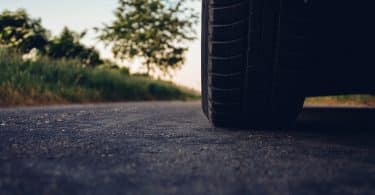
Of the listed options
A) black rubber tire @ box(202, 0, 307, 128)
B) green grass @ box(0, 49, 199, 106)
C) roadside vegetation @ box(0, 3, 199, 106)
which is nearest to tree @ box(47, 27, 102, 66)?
roadside vegetation @ box(0, 3, 199, 106)

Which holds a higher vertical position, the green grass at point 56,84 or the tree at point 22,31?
the tree at point 22,31

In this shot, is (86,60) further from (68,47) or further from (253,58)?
(253,58)

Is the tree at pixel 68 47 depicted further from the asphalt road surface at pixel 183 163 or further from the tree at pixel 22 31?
the asphalt road surface at pixel 183 163

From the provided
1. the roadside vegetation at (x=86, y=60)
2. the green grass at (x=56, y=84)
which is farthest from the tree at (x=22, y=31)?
the green grass at (x=56, y=84)

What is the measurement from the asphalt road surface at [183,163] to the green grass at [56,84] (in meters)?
3.41

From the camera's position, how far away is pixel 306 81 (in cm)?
155

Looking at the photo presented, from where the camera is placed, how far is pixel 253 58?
1485 millimetres

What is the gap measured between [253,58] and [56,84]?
15.5ft

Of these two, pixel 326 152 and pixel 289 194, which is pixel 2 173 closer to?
pixel 289 194

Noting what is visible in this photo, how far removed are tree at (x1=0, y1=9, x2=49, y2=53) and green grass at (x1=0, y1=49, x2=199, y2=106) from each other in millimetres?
3178

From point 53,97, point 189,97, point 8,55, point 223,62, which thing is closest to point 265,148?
point 223,62

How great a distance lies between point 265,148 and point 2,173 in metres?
0.67

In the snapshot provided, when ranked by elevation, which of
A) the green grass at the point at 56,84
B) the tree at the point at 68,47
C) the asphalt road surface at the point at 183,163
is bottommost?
the asphalt road surface at the point at 183,163

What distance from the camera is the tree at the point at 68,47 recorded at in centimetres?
1109
